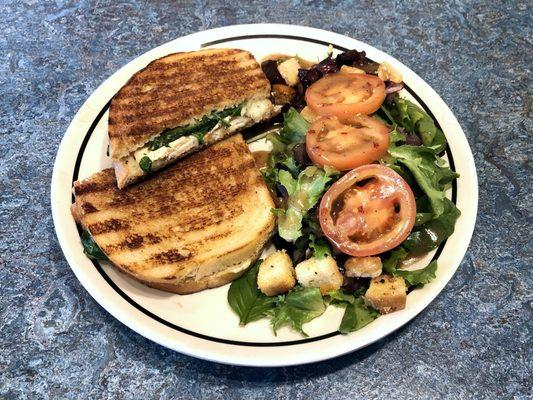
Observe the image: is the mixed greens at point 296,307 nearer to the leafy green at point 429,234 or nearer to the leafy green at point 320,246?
the leafy green at point 320,246

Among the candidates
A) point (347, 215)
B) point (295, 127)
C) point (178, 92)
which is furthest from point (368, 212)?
point (178, 92)

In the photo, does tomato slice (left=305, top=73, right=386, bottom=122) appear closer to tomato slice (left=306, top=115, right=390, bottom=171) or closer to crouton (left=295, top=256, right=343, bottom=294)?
tomato slice (left=306, top=115, right=390, bottom=171)

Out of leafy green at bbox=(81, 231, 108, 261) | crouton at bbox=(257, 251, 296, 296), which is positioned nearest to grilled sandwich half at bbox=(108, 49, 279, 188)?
leafy green at bbox=(81, 231, 108, 261)

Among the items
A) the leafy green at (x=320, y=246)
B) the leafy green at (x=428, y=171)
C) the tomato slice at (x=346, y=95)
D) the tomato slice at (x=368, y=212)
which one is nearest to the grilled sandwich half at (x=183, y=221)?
the leafy green at (x=320, y=246)

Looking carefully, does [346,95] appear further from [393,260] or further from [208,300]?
[208,300]

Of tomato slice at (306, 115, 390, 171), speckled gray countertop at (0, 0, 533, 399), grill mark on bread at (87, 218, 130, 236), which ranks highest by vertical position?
tomato slice at (306, 115, 390, 171)
